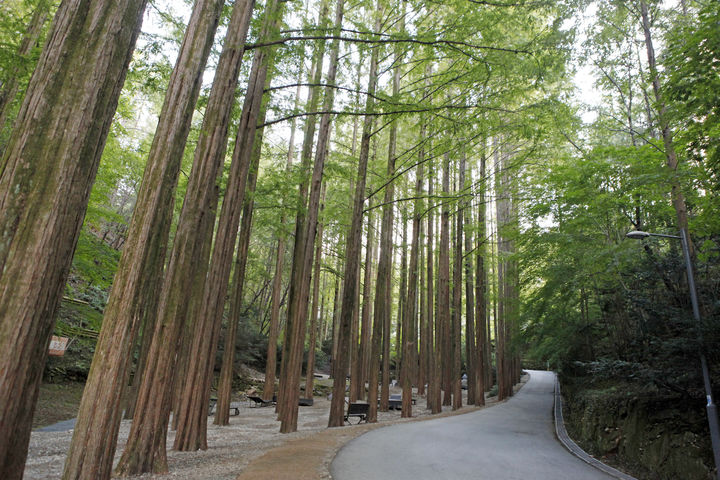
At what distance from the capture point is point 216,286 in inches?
326

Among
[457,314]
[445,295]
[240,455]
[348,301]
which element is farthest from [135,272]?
[457,314]

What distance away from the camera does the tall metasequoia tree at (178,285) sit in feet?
18.8

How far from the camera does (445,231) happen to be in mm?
17094

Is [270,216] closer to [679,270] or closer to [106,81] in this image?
[106,81]

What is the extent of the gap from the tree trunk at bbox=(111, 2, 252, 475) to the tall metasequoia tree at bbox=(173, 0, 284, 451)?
4.42 feet

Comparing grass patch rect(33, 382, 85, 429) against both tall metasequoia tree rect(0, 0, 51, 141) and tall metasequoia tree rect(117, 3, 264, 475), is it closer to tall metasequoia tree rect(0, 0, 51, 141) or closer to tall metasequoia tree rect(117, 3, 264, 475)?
tall metasequoia tree rect(117, 3, 264, 475)

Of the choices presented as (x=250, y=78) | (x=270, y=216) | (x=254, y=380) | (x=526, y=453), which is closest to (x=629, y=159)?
(x=526, y=453)

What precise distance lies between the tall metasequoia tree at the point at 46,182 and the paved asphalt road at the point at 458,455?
4.20 meters

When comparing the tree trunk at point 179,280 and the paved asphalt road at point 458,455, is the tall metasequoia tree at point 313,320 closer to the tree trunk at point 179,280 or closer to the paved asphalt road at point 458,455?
the paved asphalt road at point 458,455

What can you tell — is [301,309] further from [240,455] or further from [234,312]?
[240,455]

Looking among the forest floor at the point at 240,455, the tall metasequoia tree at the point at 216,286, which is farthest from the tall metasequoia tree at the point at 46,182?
the tall metasequoia tree at the point at 216,286

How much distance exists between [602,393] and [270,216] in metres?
12.4

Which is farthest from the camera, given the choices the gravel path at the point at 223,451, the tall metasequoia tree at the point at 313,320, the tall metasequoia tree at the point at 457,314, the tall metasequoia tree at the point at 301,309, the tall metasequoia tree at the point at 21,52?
the tall metasequoia tree at the point at 313,320

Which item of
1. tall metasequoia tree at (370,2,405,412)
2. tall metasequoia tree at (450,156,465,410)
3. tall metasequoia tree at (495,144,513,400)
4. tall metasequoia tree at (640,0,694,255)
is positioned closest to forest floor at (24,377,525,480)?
tall metasequoia tree at (370,2,405,412)
